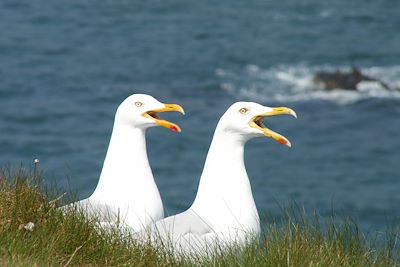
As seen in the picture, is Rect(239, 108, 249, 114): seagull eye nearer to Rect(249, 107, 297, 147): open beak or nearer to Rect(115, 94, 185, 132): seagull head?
Rect(249, 107, 297, 147): open beak

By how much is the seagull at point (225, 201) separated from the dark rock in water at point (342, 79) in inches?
1107

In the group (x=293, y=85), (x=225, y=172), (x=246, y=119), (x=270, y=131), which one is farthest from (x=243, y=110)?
(x=293, y=85)

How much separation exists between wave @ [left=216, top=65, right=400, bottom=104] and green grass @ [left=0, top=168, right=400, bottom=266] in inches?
1072

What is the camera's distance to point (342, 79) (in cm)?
3731

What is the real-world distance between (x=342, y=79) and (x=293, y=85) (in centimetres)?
147

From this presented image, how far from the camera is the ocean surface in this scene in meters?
29.7

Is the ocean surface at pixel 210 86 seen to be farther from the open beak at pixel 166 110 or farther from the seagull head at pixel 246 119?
the seagull head at pixel 246 119

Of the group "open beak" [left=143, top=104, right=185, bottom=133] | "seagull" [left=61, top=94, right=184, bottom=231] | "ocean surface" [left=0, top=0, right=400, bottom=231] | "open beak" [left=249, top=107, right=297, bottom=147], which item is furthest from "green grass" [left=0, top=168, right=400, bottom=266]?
"ocean surface" [left=0, top=0, right=400, bottom=231]

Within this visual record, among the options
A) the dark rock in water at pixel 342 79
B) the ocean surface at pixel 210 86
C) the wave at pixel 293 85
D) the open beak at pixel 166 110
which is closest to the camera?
the open beak at pixel 166 110

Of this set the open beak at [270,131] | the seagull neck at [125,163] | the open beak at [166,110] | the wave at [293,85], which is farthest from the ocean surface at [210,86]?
the open beak at [270,131]

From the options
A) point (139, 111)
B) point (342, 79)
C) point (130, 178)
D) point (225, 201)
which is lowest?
point (342, 79)

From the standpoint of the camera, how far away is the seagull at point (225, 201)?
8055 mm

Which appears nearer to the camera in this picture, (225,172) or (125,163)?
(225,172)

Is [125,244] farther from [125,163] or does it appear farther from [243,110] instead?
[243,110]
